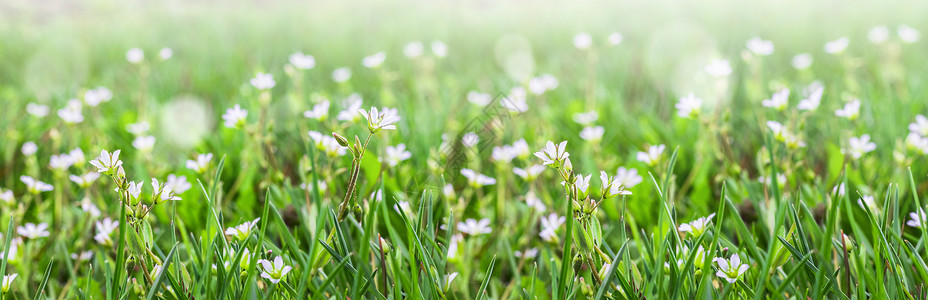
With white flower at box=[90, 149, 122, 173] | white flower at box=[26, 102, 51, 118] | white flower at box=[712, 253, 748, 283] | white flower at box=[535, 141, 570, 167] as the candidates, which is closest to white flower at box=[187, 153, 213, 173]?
white flower at box=[90, 149, 122, 173]

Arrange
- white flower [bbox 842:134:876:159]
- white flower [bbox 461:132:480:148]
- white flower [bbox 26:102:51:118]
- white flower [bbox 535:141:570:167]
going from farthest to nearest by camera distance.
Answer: white flower [bbox 26:102:51:118] → white flower [bbox 461:132:480:148] → white flower [bbox 842:134:876:159] → white flower [bbox 535:141:570:167]

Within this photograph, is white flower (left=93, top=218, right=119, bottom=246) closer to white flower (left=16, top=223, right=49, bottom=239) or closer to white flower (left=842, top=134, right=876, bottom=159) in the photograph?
white flower (left=16, top=223, right=49, bottom=239)

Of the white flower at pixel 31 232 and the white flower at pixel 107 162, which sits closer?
the white flower at pixel 107 162

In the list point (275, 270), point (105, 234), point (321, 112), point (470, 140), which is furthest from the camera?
point (470, 140)

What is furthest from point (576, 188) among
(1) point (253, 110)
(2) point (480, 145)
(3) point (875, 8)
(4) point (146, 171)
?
(3) point (875, 8)

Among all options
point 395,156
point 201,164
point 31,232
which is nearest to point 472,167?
point 395,156

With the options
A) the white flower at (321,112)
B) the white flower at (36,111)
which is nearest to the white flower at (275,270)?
the white flower at (321,112)

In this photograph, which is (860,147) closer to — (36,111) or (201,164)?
(201,164)

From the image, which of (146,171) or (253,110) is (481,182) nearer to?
(146,171)

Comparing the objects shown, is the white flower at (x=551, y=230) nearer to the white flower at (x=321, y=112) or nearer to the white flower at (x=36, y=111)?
the white flower at (x=321, y=112)
